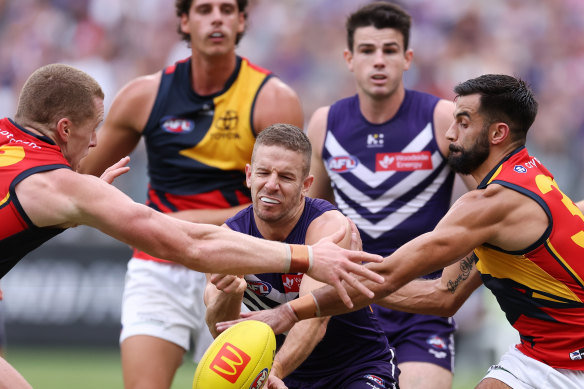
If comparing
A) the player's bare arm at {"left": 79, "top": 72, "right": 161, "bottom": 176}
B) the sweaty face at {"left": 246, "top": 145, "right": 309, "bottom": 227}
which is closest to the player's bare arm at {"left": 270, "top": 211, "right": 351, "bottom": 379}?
the sweaty face at {"left": 246, "top": 145, "right": 309, "bottom": 227}

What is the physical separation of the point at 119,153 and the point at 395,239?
2466 mm

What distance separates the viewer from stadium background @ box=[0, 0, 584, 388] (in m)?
12.0

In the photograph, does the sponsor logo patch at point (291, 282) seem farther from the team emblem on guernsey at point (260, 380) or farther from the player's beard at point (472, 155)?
the player's beard at point (472, 155)

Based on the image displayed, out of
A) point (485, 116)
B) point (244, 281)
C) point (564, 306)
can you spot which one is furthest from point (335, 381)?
point (485, 116)

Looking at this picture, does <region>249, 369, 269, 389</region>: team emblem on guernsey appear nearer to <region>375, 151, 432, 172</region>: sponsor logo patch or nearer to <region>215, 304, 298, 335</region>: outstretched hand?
<region>215, 304, 298, 335</region>: outstretched hand

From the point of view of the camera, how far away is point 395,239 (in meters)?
6.89

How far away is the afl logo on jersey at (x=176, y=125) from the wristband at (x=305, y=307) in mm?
2432

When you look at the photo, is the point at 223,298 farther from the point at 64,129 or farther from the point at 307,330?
the point at 64,129

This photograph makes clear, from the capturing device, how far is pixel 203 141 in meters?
7.22

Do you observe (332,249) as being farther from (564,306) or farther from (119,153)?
(119,153)

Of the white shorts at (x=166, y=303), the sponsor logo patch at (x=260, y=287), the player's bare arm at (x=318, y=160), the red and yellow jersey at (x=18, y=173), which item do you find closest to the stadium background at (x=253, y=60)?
the white shorts at (x=166, y=303)

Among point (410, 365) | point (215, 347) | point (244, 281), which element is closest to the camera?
point (215, 347)

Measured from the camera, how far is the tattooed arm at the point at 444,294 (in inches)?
246

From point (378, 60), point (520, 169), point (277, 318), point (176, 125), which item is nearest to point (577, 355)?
point (520, 169)
